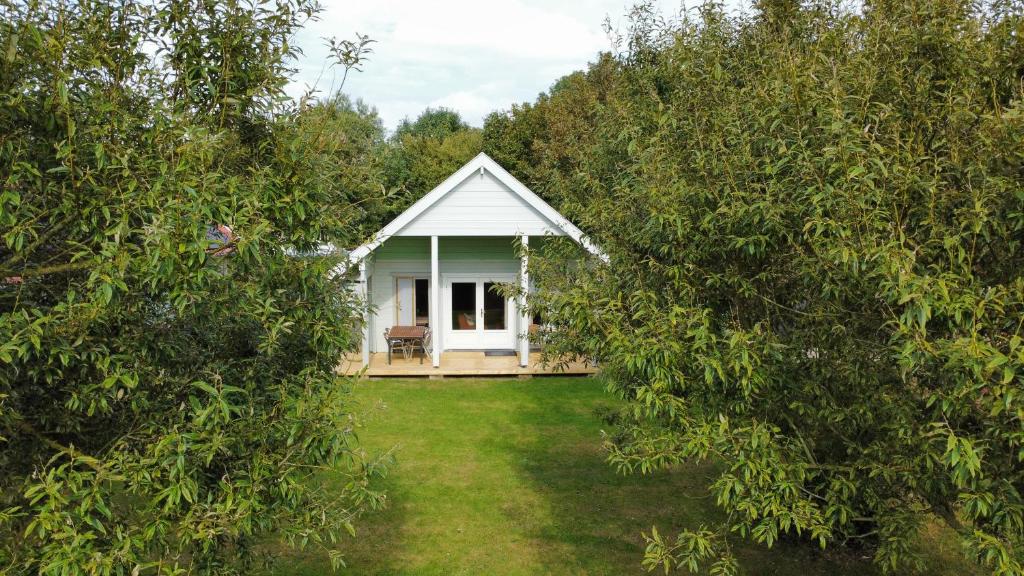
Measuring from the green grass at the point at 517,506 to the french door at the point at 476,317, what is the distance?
16.1 feet

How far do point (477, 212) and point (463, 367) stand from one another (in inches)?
161

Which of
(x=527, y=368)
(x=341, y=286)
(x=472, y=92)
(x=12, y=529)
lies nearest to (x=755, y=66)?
(x=341, y=286)

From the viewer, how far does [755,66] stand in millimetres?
5867

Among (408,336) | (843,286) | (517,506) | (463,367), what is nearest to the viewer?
(843,286)

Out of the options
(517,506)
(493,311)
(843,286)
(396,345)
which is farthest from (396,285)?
(843,286)

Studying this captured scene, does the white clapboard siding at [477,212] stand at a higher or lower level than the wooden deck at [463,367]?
higher

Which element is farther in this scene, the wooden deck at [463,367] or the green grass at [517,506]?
the wooden deck at [463,367]

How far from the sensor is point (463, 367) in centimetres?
1609

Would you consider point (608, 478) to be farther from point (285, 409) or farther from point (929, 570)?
point (285, 409)

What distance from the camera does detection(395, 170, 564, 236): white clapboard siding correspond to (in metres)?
15.5

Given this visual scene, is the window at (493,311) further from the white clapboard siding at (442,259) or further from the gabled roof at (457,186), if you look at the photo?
the gabled roof at (457,186)

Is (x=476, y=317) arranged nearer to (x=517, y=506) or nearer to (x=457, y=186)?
(x=457, y=186)

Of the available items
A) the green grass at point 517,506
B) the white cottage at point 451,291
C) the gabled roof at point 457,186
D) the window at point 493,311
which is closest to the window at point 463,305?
the white cottage at point 451,291

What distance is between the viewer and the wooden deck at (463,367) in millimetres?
15727
